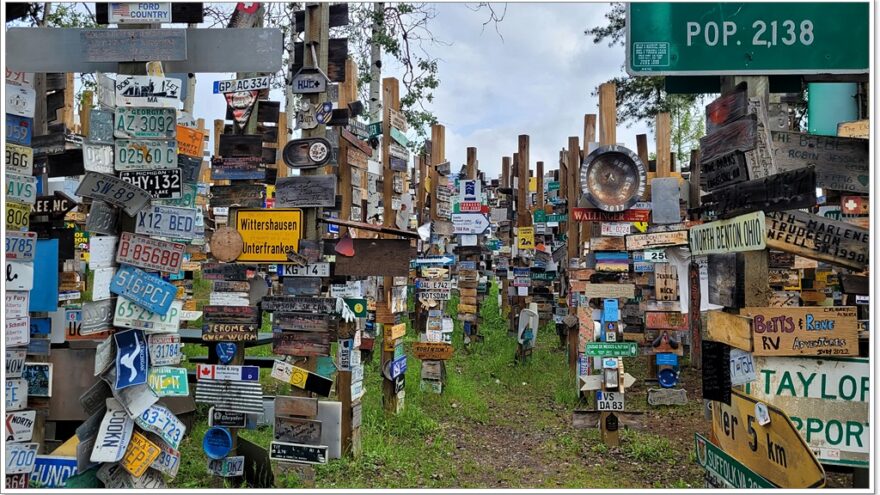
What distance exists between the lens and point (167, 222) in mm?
4617

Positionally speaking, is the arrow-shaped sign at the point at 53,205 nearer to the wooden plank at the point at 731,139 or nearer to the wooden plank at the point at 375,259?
the wooden plank at the point at 375,259

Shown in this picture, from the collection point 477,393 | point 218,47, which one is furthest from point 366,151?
point 477,393

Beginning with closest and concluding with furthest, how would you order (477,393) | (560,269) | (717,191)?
(717,191) → (477,393) → (560,269)

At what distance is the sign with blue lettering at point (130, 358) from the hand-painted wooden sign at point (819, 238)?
13.2 ft

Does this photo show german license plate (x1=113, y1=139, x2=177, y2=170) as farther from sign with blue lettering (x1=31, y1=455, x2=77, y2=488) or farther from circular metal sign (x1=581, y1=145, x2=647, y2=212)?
circular metal sign (x1=581, y1=145, x2=647, y2=212)

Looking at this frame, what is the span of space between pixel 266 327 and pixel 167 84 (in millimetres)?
9918

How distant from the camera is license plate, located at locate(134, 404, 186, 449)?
4.52 m

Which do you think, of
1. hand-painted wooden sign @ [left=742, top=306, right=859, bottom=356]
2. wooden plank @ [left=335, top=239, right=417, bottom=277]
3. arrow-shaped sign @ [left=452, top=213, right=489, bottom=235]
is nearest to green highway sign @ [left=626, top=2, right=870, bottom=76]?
hand-painted wooden sign @ [left=742, top=306, right=859, bottom=356]

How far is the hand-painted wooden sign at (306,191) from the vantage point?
5.89 m

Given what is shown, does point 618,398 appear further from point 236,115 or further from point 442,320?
point 236,115

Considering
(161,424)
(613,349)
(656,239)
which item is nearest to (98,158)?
(161,424)

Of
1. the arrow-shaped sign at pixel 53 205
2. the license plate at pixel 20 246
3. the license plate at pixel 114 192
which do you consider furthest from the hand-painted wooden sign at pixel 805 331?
the arrow-shaped sign at pixel 53 205

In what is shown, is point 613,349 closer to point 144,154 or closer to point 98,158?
point 144,154

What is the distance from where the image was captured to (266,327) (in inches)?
546
